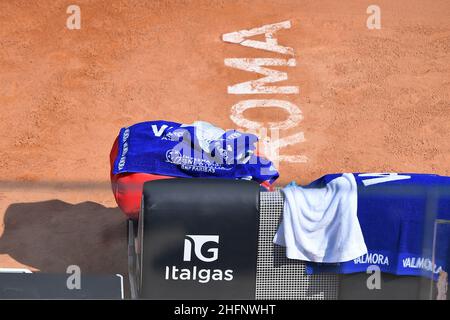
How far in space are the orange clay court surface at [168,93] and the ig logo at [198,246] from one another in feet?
6.77

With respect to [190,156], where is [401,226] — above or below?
below

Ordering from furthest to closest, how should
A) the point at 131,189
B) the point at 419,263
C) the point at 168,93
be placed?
the point at 168,93 < the point at 131,189 < the point at 419,263

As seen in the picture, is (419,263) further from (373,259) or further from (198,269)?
(198,269)

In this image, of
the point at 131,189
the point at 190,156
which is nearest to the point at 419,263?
the point at 190,156

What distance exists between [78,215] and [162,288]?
9.75 feet

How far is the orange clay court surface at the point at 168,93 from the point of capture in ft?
33.3

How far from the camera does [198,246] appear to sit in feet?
23.8

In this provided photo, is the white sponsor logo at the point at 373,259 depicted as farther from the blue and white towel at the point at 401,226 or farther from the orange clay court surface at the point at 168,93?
the orange clay court surface at the point at 168,93

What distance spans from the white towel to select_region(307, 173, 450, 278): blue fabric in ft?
0.28

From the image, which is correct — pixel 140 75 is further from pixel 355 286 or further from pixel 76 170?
pixel 355 286

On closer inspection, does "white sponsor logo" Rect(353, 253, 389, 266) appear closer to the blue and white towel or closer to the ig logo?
the blue and white towel

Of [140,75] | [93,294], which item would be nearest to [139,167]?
[93,294]

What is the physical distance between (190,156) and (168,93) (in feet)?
12.6

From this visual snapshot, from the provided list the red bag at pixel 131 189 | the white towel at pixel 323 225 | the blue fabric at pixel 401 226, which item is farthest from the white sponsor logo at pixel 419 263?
the red bag at pixel 131 189
